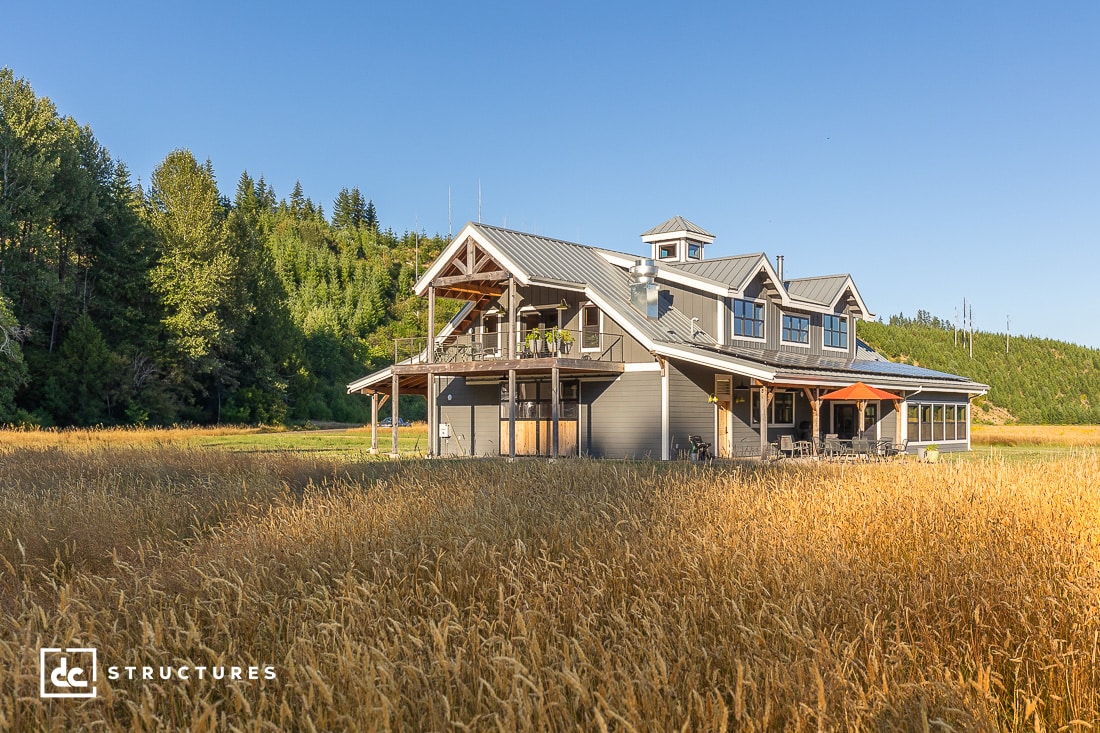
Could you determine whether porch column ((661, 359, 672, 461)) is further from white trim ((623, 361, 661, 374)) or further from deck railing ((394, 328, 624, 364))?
deck railing ((394, 328, 624, 364))

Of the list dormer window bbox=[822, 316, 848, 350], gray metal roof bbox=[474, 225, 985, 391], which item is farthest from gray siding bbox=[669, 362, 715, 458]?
dormer window bbox=[822, 316, 848, 350]

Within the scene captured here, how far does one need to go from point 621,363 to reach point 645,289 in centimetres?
336

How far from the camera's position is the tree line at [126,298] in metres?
38.5

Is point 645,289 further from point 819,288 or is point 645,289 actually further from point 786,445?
point 819,288

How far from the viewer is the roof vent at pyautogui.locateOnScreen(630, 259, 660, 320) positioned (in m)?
28.0

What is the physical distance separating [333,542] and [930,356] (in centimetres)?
7036

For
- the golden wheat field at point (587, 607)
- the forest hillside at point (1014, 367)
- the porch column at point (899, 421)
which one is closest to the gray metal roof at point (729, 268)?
the porch column at point (899, 421)

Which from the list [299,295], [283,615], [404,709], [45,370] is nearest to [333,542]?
[283,615]

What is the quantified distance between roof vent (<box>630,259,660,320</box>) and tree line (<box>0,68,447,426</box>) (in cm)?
2178

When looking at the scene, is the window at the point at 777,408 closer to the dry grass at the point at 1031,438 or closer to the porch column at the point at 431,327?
the porch column at the point at 431,327

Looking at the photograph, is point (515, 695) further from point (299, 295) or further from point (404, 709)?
point (299, 295)

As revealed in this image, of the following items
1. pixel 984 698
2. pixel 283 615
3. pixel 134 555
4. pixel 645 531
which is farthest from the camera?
pixel 134 555

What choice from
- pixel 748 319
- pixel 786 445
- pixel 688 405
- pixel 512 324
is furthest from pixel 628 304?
pixel 786 445

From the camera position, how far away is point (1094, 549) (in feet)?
21.2
